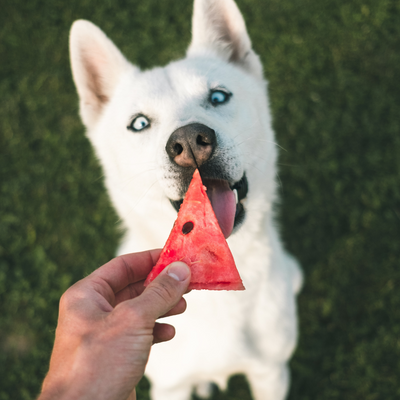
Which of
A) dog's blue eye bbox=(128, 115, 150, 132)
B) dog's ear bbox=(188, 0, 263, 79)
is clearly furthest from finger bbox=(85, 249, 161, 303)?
dog's ear bbox=(188, 0, 263, 79)

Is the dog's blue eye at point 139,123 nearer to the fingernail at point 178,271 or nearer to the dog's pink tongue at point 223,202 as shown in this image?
the dog's pink tongue at point 223,202

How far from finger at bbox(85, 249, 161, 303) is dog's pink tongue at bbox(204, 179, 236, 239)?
0.44 m

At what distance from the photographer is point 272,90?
491 cm

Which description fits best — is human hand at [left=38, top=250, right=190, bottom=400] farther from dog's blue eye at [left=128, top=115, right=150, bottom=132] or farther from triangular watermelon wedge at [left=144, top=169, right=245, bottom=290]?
dog's blue eye at [left=128, top=115, right=150, bottom=132]

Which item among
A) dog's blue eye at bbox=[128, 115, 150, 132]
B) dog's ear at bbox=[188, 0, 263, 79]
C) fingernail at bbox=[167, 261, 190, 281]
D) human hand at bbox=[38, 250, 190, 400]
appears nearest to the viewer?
human hand at bbox=[38, 250, 190, 400]

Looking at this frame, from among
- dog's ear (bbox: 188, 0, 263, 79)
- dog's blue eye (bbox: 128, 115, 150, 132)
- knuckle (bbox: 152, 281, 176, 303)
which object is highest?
dog's ear (bbox: 188, 0, 263, 79)

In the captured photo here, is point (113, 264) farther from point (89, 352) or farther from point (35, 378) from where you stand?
point (35, 378)

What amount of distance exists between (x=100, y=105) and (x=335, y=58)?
376 cm

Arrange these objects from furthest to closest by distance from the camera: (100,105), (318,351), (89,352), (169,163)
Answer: (318,351) < (100,105) < (169,163) < (89,352)

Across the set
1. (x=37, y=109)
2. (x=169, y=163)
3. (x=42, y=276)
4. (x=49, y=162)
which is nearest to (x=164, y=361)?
(x=169, y=163)

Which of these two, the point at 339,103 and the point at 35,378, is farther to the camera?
the point at 339,103

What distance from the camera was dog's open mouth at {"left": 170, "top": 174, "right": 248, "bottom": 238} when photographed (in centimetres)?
203

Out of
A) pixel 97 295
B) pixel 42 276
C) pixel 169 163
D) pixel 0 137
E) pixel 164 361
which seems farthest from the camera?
pixel 0 137

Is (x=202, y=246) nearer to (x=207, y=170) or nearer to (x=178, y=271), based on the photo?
(x=178, y=271)
